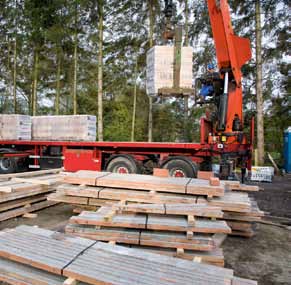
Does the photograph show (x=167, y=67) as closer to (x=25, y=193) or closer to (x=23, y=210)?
(x=25, y=193)

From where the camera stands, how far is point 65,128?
10633mm

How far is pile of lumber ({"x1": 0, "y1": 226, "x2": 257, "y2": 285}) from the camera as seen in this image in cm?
251

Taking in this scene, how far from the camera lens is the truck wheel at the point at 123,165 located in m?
8.08

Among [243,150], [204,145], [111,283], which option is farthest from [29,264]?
[243,150]

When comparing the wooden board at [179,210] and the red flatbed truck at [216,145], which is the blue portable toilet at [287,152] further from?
the wooden board at [179,210]

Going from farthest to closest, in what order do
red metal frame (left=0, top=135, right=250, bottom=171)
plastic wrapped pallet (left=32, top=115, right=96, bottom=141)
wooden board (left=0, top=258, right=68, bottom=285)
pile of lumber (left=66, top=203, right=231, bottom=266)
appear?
plastic wrapped pallet (left=32, top=115, right=96, bottom=141) < red metal frame (left=0, top=135, right=250, bottom=171) < pile of lumber (left=66, top=203, right=231, bottom=266) < wooden board (left=0, top=258, right=68, bottom=285)

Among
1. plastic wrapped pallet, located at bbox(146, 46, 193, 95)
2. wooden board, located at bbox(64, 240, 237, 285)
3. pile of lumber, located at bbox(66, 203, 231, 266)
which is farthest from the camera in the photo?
plastic wrapped pallet, located at bbox(146, 46, 193, 95)

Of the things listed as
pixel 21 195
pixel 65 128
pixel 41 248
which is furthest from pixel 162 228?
pixel 65 128

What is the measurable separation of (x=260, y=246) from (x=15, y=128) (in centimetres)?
1003

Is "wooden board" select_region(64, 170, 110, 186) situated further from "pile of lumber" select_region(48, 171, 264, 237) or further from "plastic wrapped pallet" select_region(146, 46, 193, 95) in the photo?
"plastic wrapped pallet" select_region(146, 46, 193, 95)

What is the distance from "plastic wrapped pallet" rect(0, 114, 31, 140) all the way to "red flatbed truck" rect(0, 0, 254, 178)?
378 cm

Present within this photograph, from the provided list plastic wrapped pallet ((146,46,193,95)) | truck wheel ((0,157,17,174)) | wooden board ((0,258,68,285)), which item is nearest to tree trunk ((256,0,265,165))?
plastic wrapped pallet ((146,46,193,95))

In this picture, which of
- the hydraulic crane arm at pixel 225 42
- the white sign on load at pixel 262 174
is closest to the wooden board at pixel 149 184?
the hydraulic crane arm at pixel 225 42

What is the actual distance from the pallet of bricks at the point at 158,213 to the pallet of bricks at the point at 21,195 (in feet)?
2.17
